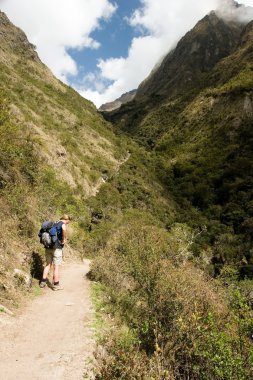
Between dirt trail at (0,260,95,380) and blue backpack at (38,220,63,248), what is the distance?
49.7 inches

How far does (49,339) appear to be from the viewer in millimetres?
6746

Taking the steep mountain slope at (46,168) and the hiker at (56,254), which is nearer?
the hiker at (56,254)

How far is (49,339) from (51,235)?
3485 millimetres

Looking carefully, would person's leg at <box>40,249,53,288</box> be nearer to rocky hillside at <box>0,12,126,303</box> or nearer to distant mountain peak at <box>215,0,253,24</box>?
rocky hillside at <box>0,12,126,303</box>

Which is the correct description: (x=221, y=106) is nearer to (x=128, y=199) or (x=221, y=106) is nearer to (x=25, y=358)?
(x=128, y=199)

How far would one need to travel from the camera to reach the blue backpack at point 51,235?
32.0 ft

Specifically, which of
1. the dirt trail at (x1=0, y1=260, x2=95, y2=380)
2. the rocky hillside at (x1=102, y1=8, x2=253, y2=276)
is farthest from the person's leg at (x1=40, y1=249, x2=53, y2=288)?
the rocky hillside at (x1=102, y1=8, x2=253, y2=276)

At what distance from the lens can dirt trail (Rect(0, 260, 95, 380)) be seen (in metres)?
5.61

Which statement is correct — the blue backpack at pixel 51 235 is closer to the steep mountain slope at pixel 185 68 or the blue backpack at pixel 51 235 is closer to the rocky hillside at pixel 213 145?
the rocky hillside at pixel 213 145

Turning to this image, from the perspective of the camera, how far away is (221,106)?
317 feet

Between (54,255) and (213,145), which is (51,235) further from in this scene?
(213,145)

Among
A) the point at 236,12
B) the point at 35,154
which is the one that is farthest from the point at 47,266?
the point at 236,12

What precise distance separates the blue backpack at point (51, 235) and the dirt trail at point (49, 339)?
4.14ft

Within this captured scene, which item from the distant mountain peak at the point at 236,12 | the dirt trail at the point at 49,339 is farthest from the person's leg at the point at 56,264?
the distant mountain peak at the point at 236,12
